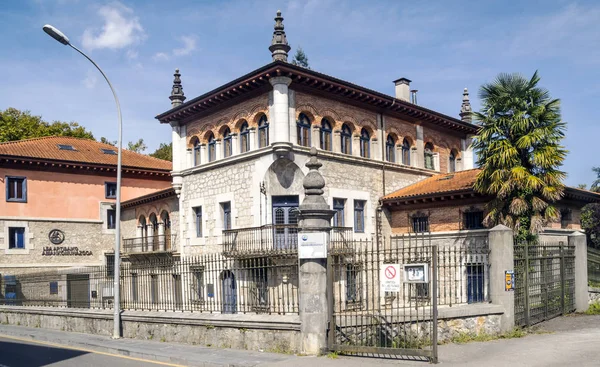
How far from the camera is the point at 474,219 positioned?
23.5 metres

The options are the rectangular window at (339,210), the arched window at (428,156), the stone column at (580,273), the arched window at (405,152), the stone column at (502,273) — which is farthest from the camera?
the arched window at (428,156)

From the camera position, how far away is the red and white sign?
35.9 ft

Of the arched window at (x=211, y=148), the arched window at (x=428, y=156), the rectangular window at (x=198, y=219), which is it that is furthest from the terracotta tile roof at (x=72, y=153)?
the arched window at (x=428, y=156)

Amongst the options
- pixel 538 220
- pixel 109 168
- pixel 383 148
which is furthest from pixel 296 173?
pixel 109 168

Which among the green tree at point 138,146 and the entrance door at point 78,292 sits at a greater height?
the green tree at point 138,146

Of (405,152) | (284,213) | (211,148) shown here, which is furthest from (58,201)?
(405,152)

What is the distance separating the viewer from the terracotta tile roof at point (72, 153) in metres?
34.1

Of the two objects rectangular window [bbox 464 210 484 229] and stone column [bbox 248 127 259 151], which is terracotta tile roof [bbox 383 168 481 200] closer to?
rectangular window [bbox 464 210 484 229]

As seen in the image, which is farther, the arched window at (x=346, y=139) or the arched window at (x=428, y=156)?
the arched window at (x=428, y=156)

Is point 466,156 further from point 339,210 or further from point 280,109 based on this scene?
point 280,109

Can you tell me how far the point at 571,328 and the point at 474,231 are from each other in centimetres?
902

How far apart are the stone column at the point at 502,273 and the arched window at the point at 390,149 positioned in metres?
14.0

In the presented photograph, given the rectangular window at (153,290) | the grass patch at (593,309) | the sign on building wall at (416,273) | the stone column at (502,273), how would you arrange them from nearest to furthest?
the sign on building wall at (416,273) < the stone column at (502,273) < the rectangular window at (153,290) < the grass patch at (593,309)

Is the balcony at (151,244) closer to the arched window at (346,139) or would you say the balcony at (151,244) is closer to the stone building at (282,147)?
the stone building at (282,147)
